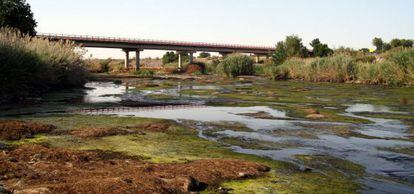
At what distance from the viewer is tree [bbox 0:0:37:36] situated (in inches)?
1917

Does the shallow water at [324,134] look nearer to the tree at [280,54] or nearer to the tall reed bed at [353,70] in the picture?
the tall reed bed at [353,70]

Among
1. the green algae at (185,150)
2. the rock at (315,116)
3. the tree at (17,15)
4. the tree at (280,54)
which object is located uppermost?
the tree at (17,15)

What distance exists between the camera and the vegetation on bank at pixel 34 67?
22.2 metres

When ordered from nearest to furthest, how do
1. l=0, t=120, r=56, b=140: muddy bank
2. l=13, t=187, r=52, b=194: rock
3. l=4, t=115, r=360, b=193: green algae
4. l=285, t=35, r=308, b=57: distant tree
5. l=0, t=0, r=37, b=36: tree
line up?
l=13, t=187, r=52, b=194: rock < l=4, t=115, r=360, b=193: green algae < l=0, t=120, r=56, b=140: muddy bank < l=0, t=0, r=37, b=36: tree < l=285, t=35, r=308, b=57: distant tree

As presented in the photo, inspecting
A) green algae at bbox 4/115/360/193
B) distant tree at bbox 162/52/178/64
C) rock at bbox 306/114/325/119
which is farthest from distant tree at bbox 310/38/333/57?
green algae at bbox 4/115/360/193

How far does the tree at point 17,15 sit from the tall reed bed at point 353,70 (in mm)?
25305

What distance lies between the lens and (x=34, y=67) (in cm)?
2572

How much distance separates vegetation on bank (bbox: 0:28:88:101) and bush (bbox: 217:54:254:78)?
20.8 meters

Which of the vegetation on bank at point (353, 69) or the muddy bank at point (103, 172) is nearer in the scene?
the muddy bank at point (103, 172)

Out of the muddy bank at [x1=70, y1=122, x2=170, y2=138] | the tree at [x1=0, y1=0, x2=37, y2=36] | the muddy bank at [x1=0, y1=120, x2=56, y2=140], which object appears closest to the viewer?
the muddy bank at [x1=0, y1=120, x2=56, y2=140]

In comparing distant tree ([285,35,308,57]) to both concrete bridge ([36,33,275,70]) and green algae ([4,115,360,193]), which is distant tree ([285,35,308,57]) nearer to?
concrete bridge ([36,33,275,70])

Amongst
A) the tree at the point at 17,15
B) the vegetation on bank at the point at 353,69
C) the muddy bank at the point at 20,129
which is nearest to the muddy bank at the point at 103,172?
the muddy bank at the point at 20,129

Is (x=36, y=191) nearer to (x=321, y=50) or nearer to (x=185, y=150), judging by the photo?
(x=185, y=150)

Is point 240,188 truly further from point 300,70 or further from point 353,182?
point 300,70
